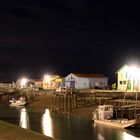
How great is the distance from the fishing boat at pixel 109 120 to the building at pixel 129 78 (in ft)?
59.2

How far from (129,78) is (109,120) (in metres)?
27.3

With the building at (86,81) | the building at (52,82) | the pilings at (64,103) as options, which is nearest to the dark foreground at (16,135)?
the pilings at (64,103)

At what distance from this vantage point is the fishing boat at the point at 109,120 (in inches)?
1838

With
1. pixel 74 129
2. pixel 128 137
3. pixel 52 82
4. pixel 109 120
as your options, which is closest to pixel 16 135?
pixel 128 137

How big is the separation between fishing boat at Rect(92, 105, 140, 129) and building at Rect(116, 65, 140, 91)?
18052mm

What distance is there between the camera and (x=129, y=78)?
76188 mm

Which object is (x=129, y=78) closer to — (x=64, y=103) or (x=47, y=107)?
(x=64, y=103)

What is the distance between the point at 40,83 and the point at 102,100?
81675 millimetres

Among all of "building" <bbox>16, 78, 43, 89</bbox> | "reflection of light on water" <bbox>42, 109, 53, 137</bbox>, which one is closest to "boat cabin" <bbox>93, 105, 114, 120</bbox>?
"reflection of light on water" <bbox>42, 109, 53, 137</bbox>

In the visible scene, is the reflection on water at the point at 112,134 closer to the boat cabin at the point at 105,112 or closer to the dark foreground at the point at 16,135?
the boat cabin at the point at 105,112

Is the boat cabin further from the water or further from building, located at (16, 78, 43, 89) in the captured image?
building, located at (16, 78, 43, 89)

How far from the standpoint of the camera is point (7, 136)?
31.8 m

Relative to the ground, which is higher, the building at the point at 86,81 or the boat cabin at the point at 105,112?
the building at the point at 86,81

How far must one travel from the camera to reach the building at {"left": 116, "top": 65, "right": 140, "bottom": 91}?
73812 mm
